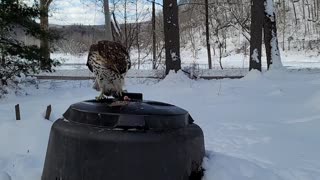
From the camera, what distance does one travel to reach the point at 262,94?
11094 millimetres

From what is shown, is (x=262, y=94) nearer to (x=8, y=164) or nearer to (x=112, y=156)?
(x=8, y=164)

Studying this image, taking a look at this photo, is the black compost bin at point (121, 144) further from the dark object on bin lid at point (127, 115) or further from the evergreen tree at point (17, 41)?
the evergreen tree at point (17, 41)

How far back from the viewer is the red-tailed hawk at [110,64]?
10.0ft

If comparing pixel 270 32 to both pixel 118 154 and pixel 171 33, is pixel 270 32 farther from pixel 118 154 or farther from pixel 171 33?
pixel 118 154

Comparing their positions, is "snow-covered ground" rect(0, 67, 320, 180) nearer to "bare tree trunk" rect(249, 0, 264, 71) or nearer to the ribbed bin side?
the ribbed bin side

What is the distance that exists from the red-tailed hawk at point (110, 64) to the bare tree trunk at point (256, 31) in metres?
13.8

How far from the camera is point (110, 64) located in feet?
10.2

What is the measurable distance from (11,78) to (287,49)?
1835 inches

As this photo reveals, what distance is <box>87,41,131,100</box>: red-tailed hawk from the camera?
10.0ft

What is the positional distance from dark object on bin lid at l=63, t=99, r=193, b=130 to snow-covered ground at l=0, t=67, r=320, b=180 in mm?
650

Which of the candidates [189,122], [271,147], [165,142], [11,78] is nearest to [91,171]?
[165,142]

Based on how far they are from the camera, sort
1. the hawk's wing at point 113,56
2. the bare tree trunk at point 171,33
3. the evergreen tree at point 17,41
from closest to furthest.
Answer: the hawk's wing at point 113,56 < the evergreen tree at point 17,41 < the bare tree trunk at point 171,33

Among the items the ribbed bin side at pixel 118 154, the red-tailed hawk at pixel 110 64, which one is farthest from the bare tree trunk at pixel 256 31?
the ribbed bin side at pixel 118 154

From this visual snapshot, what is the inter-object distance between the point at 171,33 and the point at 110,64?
1328 centimetres
